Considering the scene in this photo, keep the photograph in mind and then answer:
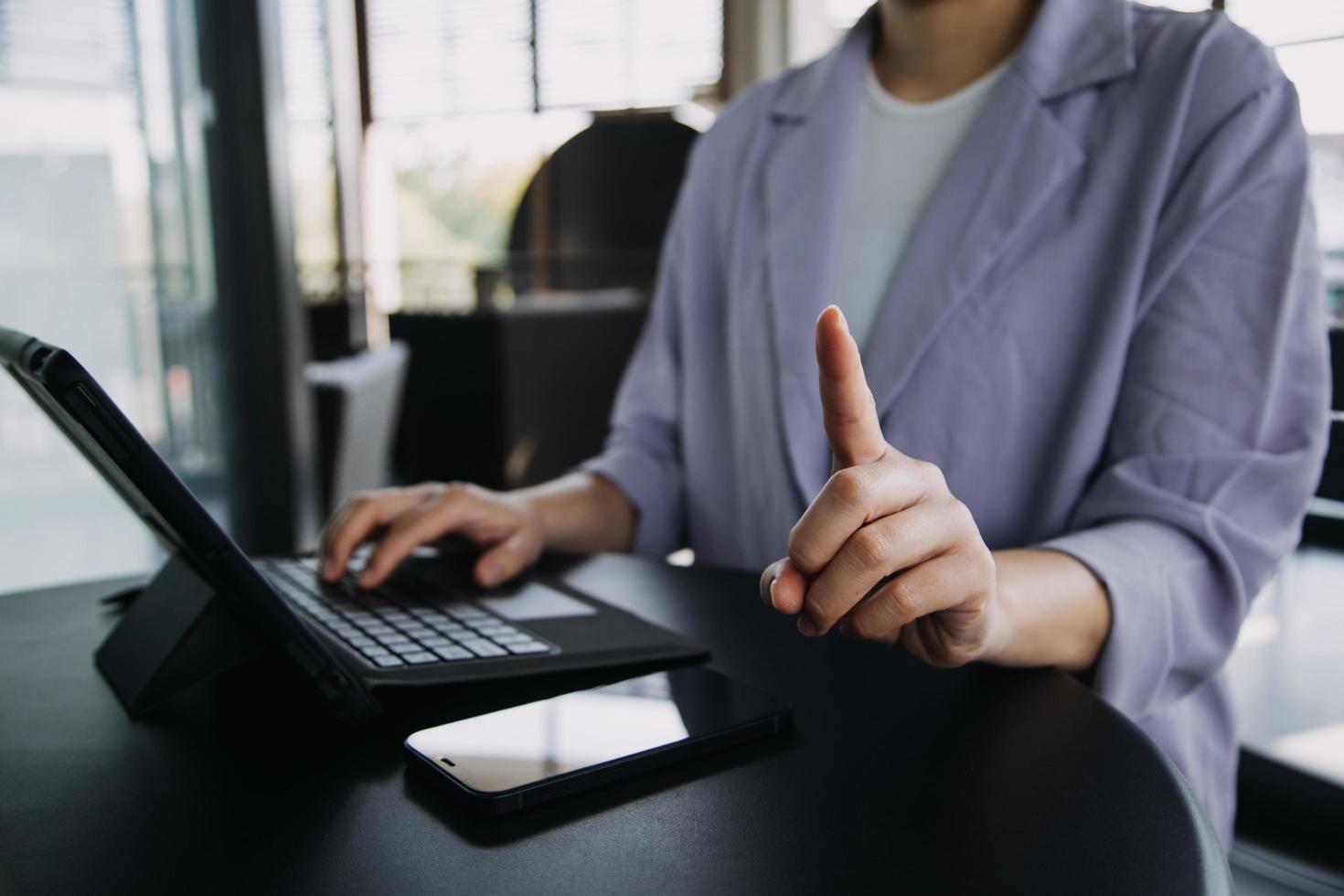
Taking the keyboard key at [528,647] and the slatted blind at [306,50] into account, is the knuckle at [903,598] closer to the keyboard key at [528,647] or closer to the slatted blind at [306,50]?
the keyboard key at [528,647]

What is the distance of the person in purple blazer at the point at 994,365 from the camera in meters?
0.60

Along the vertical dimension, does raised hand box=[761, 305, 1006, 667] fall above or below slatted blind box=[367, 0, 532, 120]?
below

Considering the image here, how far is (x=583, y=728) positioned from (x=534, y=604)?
0.75ft

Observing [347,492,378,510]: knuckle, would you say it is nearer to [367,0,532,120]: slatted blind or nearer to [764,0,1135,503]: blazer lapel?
[764,0,1135,503]: blazer lapel

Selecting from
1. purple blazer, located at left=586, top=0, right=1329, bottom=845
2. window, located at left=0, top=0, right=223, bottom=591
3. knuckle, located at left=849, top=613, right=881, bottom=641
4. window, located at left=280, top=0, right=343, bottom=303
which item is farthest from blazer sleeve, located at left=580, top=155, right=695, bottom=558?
window, located at left=280, top=0, right=343, bottom=303

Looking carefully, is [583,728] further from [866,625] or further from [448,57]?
[448,57]

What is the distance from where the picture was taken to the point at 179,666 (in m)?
0.55

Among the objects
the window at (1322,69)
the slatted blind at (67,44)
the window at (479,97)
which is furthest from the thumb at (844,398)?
the window at (479,97)

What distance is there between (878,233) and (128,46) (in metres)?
1.58

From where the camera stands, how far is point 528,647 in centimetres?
59

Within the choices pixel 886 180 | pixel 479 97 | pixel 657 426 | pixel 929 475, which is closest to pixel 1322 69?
pixel 886 180

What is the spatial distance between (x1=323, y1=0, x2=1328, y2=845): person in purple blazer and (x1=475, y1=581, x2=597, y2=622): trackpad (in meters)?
0.05

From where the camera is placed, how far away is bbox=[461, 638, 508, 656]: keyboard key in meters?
0.57

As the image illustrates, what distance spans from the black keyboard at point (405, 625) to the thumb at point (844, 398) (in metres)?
0.21
